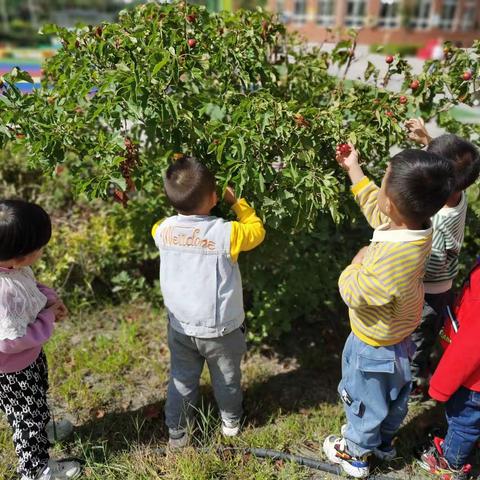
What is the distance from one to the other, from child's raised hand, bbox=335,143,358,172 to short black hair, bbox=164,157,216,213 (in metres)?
0.64

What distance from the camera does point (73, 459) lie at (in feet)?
8.59

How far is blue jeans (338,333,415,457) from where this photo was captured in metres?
2.29

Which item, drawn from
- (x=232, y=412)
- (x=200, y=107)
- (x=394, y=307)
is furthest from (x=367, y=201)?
(x=232, y=412)

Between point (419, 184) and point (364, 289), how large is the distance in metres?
0.48

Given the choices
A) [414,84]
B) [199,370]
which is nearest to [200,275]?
[199,370]

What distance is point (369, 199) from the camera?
7.79 feet

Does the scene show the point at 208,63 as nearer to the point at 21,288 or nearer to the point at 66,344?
the point at 21,288

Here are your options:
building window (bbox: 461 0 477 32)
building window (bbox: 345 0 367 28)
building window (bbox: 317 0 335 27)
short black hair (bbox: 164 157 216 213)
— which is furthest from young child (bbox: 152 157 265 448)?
building window (bbox: 461 0 477 32)

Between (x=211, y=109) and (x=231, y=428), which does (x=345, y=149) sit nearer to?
(x=211, y=109)

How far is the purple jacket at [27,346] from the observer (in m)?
2.12

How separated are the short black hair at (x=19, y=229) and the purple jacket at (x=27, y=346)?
1.11ft

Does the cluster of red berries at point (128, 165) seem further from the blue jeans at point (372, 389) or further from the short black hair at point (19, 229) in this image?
the blue jeans at point (372, 389)

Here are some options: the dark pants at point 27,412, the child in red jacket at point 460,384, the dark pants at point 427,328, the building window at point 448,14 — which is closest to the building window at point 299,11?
the building window at point 448,14

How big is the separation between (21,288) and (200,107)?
49.9 inches
